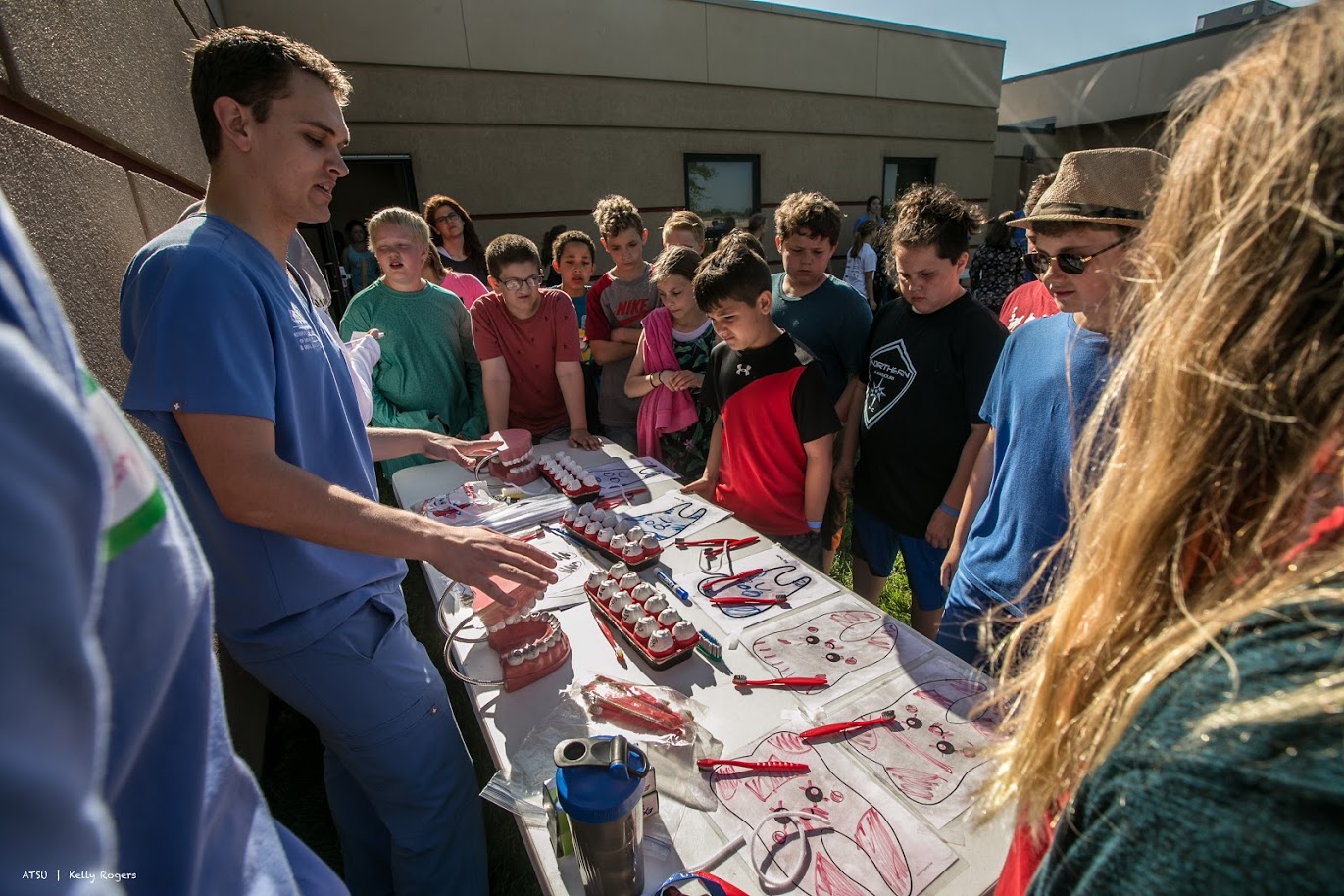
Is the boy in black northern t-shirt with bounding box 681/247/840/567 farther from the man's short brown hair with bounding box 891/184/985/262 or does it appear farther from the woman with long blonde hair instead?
the woman with long blonde hair

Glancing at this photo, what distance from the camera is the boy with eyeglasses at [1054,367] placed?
1449 mm

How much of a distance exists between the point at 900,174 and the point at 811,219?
9.53 meters

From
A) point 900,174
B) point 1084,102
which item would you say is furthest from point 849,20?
point 1084,102

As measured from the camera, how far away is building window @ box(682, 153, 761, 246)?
28.2 ft

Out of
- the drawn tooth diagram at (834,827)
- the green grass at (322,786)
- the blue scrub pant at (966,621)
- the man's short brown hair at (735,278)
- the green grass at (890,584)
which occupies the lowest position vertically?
the green grass at (322,786)

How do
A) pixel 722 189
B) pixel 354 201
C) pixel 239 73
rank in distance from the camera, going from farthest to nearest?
pixel 722 189 < pixel 354 201 < pixel 239 73

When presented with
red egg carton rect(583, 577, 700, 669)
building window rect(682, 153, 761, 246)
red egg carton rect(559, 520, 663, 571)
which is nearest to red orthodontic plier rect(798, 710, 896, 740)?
red egg carton rect(583, 577, 700, 669)

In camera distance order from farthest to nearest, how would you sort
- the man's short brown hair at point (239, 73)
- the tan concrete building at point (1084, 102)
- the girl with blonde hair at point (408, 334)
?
1. the tan concrete building at point (1084, 102)
2. the girl with blonde hair at point (408, 334)
3. the man's short brown hair at point (239, 73)

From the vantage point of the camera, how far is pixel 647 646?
4.76 ft

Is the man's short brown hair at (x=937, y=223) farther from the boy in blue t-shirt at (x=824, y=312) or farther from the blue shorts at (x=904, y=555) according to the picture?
the blue shorts at (x=904, y=555)

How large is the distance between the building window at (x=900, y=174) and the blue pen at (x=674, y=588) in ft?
34.2

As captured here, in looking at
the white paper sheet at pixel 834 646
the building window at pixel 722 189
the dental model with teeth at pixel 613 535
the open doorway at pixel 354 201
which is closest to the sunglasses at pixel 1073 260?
the white paper sheet at pixel 834 646

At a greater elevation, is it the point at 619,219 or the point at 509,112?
the point at 509,112

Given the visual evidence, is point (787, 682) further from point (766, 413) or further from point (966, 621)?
point (766, 413)
